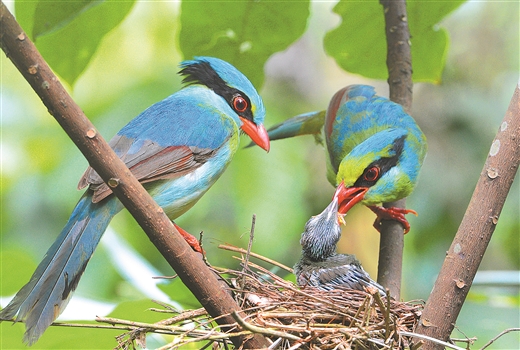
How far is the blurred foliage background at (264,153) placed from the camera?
3400 millimetres

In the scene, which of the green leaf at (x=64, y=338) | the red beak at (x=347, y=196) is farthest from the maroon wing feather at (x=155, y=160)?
the red beak at (x=347, y=196)

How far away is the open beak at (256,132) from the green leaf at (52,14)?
1062mm

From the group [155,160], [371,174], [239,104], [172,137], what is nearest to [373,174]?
[371,174]

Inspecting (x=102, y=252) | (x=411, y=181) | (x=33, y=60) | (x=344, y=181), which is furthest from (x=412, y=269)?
(x=33, y=60)

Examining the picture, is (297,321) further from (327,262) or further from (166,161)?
(166,161)

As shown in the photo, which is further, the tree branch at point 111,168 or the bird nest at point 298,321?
the bird nest at point 298,321

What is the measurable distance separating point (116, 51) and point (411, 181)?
3382mm

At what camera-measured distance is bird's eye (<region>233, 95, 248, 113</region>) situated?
3322 millimetres

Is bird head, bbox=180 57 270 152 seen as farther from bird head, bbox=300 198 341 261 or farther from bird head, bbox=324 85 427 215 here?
bird head, bbox=324 85 427 215

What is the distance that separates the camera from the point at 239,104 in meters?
3.33

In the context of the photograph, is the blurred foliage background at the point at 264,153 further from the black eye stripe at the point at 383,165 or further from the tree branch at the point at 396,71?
the black eye stripe at the point at 383,165

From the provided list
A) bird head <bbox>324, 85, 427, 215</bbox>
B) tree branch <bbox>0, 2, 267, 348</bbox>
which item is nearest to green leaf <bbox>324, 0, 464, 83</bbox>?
bird head <bbox>324, 85, 427, 215</bbox>

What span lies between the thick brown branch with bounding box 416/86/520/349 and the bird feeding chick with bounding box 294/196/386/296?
62cm

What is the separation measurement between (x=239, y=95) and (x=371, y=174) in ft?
3.53
